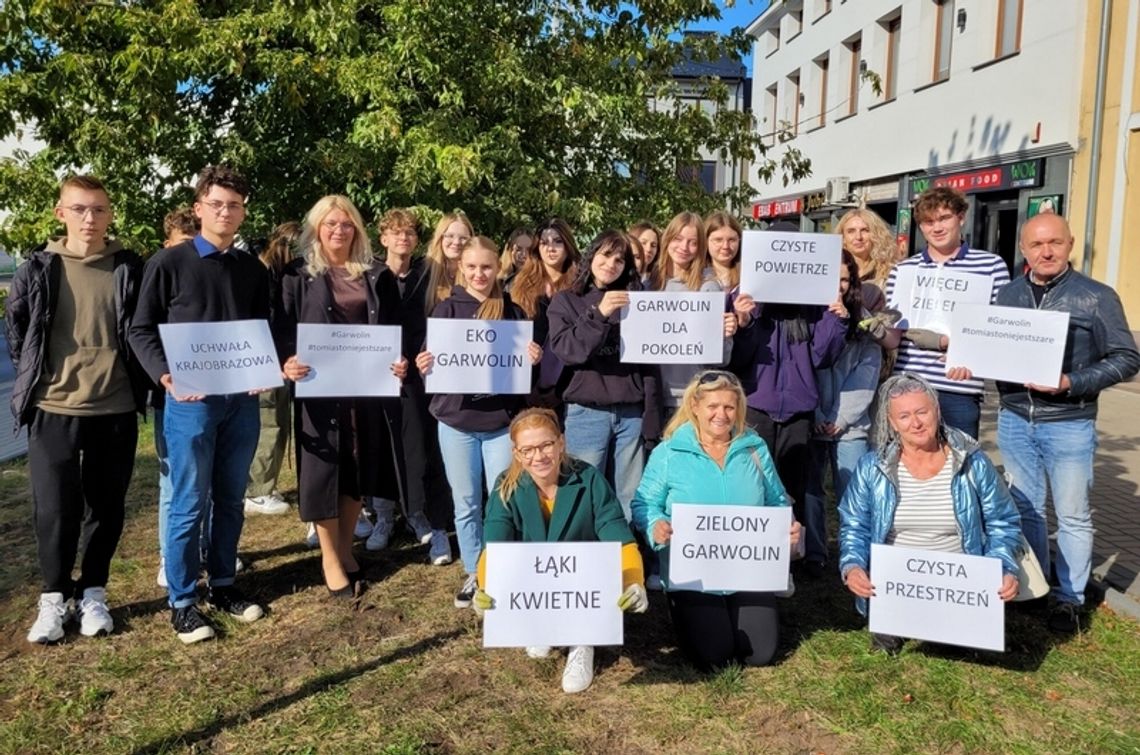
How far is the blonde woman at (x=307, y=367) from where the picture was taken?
4.20 m

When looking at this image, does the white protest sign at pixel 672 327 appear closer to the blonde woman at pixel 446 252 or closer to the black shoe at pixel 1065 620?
the blonde woman at pixel 446 252

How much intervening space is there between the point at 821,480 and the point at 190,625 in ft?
10.8

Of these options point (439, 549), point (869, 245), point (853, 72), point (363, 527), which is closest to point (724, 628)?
point (439, 549)

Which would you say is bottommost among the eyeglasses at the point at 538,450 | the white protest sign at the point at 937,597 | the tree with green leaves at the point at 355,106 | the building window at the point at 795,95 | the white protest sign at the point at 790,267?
the white protest sign at the point at 937,597

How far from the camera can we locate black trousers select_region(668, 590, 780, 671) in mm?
3676

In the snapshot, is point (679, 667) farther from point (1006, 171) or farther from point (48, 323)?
point (1006, 171)

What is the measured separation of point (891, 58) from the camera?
20.1 m

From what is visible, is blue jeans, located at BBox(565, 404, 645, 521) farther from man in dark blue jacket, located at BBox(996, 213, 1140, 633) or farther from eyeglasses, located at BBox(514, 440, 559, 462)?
man in dark blue jacket, located at BBox(996, 213, 1140, 633)

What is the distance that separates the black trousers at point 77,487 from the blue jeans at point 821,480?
11.3ft

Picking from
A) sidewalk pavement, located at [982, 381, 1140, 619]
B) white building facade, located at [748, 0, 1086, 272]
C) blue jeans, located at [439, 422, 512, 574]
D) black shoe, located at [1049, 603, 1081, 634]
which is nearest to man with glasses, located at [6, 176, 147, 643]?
blue jeans, located at [439, 422, 512, 574]

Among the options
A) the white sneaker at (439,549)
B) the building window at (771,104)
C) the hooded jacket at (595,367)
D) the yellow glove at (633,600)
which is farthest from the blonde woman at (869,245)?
the building window at (771,104)

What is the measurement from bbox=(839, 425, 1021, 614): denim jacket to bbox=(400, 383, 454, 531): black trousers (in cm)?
214

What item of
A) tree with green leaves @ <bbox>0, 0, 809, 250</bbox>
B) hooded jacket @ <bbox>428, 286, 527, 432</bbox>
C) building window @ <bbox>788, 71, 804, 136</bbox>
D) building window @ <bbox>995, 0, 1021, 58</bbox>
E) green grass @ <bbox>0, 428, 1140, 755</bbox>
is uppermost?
building window @ <bbox>788, 71, 804, 136</bbox>

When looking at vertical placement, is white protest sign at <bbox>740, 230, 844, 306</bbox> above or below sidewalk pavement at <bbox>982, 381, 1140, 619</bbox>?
above
